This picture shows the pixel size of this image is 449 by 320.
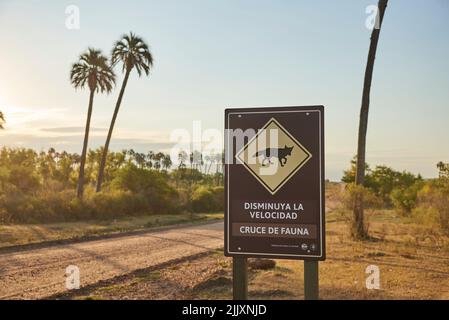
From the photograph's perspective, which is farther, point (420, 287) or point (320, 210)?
point (420, 287)

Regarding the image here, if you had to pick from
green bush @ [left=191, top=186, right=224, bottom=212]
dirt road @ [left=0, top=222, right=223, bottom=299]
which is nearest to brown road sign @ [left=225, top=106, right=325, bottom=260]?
dirt road @ [left=0, top=222, right=223, bottom=299]

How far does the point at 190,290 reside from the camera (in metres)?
9.88

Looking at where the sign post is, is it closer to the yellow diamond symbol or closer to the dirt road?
the yellow diamond symbol

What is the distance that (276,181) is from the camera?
213 inches

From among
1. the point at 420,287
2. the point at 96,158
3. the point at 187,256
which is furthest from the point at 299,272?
the point at 96,158

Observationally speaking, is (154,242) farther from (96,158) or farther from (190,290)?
(96,158)

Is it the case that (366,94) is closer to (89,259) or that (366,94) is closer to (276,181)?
(89,259)

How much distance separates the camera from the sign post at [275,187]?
5293 millimetres

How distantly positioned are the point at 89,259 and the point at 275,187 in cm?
960

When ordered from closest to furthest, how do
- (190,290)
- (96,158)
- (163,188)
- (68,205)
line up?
(190,290), (68,205), (163,188), (96,158)

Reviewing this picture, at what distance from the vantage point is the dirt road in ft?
33.3

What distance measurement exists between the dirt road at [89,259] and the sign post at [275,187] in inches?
210
